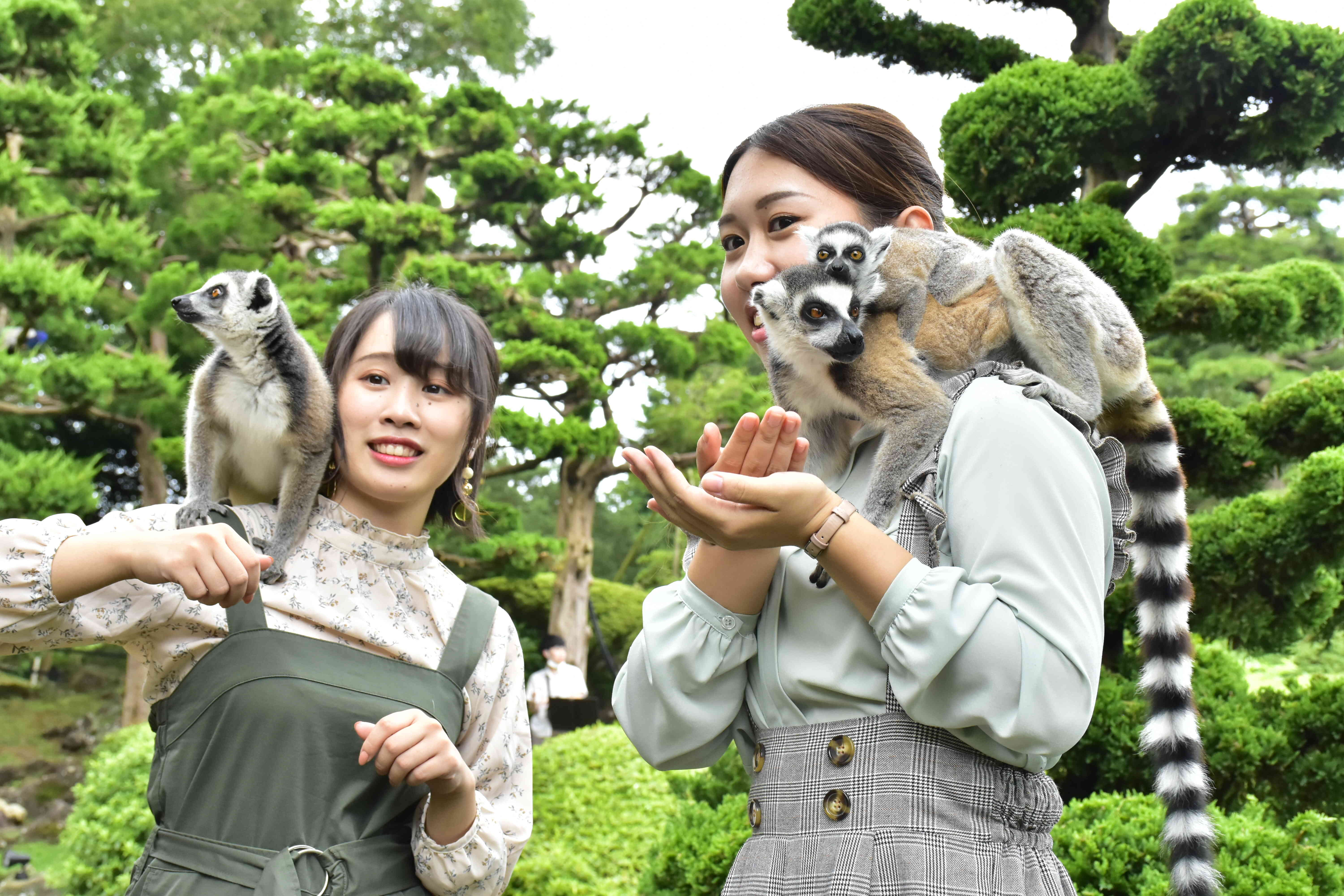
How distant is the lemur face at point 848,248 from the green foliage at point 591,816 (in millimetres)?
4231

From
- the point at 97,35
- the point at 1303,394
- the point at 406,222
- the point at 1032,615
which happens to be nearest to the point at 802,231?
the point at 1032,615

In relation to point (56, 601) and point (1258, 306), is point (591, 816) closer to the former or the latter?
point (1258, 306)

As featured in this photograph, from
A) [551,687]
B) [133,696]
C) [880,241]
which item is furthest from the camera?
[551,687]

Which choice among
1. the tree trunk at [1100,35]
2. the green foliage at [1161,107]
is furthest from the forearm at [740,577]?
the tree trunk at [1100,35]

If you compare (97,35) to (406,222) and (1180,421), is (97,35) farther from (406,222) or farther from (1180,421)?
(1180,421)

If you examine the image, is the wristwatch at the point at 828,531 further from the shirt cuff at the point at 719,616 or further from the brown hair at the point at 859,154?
the brown hair at the point at 859,154

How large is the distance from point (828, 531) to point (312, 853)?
1032mm

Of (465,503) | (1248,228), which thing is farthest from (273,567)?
(1248,228)

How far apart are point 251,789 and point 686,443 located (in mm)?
11713

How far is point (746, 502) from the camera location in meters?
1.22

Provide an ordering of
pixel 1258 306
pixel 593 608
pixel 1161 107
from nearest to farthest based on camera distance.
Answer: pixel 1161 107
pixel 1258 306
pixel 593 608

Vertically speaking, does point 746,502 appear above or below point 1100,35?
below

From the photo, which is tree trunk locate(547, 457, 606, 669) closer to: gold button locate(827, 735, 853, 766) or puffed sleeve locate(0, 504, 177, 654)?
puffed sleeve locate(0, 504, 177, 654)

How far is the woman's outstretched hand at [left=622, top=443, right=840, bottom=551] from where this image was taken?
1213mm
